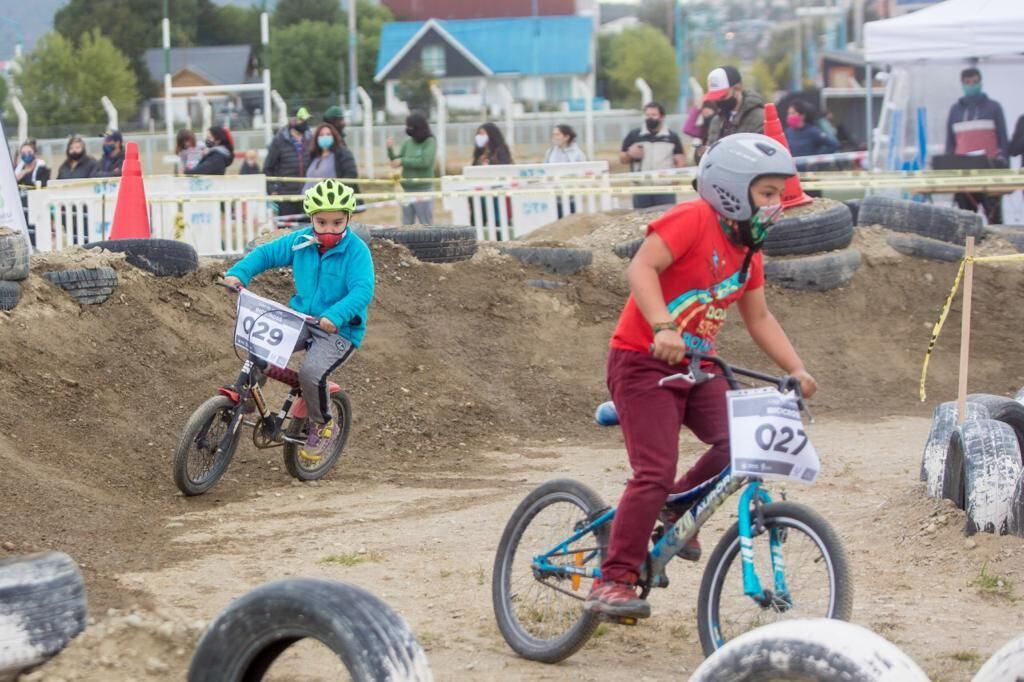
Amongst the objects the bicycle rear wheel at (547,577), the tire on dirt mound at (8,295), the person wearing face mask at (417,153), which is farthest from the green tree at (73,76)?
the bicycle rear wheel at (547,577)

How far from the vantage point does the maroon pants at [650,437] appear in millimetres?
5516

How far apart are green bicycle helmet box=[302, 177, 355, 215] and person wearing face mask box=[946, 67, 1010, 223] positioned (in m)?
12.1

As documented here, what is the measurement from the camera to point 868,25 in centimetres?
2058

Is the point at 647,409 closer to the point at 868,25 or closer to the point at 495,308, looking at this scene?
the point at 495,308

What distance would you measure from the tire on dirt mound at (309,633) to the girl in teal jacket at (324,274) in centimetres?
467

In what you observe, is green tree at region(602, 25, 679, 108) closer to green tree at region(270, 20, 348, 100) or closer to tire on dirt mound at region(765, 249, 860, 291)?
green tree at region(270, 20, 348, 100)

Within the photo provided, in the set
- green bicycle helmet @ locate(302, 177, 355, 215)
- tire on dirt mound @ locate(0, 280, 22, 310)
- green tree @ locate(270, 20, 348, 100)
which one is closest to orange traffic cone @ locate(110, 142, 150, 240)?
tire on dirt mound @ locate(0, 280, 22, 310)

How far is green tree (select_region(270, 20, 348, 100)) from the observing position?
79688 mm

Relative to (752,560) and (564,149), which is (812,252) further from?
(752,560)

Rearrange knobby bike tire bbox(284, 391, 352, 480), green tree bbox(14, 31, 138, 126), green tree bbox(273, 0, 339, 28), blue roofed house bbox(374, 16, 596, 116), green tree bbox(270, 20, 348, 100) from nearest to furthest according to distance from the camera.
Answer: knobby bike tire bbox(284, 391, 352, 480) < green tree bbox(14, 31, 138, 126) < green tree bbox(270, 20, 348, 100) < blue roofed house bbox(374, 16, 596, 116) < green tree bbox(273, 0, 339, 28)

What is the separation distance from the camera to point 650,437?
18.2 ft

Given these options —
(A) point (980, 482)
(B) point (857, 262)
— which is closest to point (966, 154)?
(B) point (857, 262)

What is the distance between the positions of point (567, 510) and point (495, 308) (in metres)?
7.77

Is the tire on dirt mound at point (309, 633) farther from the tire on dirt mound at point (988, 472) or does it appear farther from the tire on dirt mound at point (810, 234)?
the tire on dirt mound at point (810, 234)
